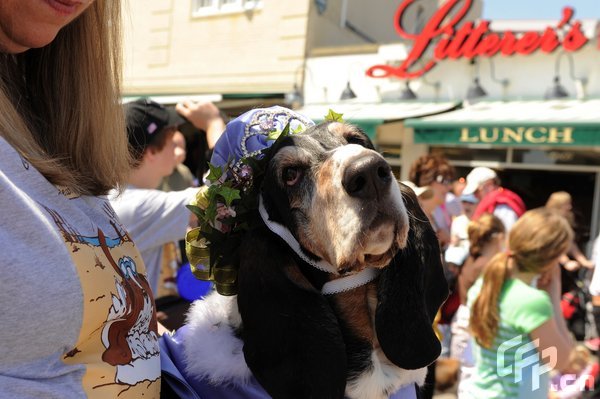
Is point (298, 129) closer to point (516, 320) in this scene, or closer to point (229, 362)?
point (229, 362)

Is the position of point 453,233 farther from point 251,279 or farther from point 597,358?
point 251,279

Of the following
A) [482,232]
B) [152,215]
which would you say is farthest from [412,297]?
[482,232]

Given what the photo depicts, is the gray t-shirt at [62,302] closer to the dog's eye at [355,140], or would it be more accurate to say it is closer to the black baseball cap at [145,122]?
the dog's eye at [355,140]

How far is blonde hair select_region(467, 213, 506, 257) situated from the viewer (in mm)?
4453

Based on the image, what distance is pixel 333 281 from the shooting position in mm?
1805

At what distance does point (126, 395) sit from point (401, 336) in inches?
31.3

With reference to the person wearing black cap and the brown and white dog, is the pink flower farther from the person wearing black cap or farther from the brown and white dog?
the person wearing black cap

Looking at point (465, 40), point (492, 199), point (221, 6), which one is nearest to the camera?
point (492, 199)

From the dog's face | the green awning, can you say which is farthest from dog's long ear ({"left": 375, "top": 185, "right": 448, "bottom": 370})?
the green awning

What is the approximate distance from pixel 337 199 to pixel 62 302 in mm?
771

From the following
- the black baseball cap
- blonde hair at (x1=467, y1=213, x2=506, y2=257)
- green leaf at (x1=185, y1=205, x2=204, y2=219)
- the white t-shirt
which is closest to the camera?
green leaf at (x1=185, y1=205, x2=204, y2=219)

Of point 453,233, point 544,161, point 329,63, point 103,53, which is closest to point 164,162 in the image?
point 103,53

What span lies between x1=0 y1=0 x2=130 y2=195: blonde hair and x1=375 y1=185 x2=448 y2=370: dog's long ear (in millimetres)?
923

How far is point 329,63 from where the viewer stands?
1252 centimetres
